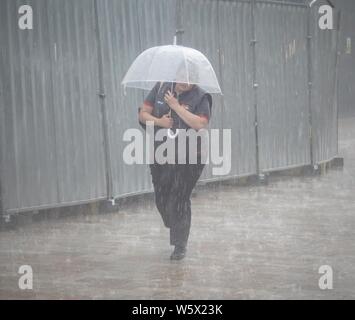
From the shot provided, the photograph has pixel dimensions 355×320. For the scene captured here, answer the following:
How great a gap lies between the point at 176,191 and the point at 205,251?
873mm

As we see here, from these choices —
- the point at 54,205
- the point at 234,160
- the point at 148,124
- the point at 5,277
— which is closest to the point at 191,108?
the point at 148,124

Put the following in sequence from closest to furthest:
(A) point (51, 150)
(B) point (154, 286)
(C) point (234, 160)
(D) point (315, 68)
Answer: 1. (B) point (154, 286)
2. (A) point (51, 150)
3. (C) point (234, 160)
4. (D) point (315, 68)

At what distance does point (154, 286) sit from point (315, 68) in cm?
827

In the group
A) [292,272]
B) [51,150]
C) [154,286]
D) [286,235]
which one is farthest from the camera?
[51,150]

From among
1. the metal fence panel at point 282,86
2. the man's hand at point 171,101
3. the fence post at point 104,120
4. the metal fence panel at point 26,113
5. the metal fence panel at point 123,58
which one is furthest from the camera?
the metal fence panel at point 282,86

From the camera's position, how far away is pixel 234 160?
13.5 m

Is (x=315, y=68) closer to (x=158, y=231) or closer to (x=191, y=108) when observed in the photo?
(x=158, y=231)

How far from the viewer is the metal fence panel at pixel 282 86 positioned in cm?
1393

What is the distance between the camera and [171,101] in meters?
8.35

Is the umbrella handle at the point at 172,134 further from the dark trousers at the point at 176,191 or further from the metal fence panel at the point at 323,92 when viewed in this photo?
the metal fence panel at the point at 323,92

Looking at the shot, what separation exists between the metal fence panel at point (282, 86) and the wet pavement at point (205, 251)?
139cm

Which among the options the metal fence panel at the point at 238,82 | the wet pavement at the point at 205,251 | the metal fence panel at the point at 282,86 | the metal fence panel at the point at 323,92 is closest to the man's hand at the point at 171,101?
the wet pavement at the point at 205,251

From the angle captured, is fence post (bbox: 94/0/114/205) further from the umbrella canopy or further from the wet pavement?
the umbrella canopy

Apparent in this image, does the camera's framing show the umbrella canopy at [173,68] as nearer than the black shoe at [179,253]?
Yes
